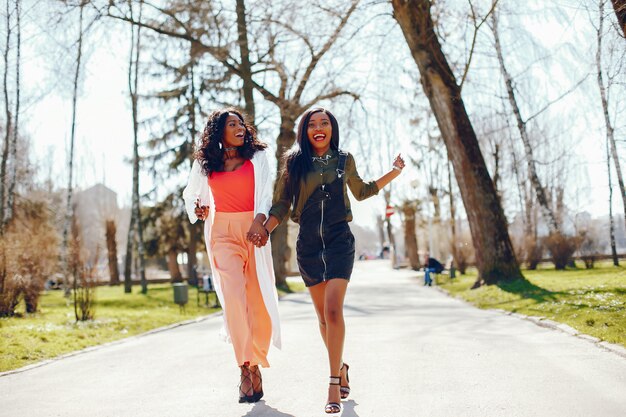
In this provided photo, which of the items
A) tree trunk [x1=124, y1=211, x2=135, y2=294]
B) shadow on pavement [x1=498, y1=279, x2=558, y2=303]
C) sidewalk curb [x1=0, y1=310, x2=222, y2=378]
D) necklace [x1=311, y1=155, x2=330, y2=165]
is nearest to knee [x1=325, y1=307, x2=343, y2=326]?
necklace [x1=311, y1=155, x2=330, y2=165]

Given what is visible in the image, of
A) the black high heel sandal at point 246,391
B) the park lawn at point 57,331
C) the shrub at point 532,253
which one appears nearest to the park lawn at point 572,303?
the black high heel sandal at point 246,391

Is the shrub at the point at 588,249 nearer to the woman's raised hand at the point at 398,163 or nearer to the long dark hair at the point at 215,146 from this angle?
the woman's raised hand at the point at 398,163

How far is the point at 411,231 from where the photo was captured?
1838 inches

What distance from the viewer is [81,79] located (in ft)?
96.4

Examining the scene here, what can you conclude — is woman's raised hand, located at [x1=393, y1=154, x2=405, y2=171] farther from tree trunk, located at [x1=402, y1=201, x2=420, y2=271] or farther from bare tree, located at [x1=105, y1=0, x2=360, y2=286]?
tree trunk, located at [x1=402, y1=201, x2=420, y2=271]

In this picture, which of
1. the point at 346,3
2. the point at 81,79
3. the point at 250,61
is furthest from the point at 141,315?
the point at 81,79

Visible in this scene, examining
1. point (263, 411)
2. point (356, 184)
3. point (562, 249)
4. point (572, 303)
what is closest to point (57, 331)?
point (263, 411)

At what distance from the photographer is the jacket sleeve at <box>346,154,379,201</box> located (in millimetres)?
5387

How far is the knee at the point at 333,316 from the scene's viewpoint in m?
4.89

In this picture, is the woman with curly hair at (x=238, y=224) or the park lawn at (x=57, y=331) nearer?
the woman with curly hair at (x=238, y=224)

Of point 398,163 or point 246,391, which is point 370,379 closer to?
point 246,391

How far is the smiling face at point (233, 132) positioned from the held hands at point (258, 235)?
2.72 ft

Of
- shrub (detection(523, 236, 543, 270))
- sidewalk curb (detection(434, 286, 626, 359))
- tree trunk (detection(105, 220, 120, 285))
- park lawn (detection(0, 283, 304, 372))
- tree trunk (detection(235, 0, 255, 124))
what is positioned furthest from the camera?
tree trunk (detection(105, 220, 120, 285))

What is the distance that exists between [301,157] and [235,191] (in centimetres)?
70
